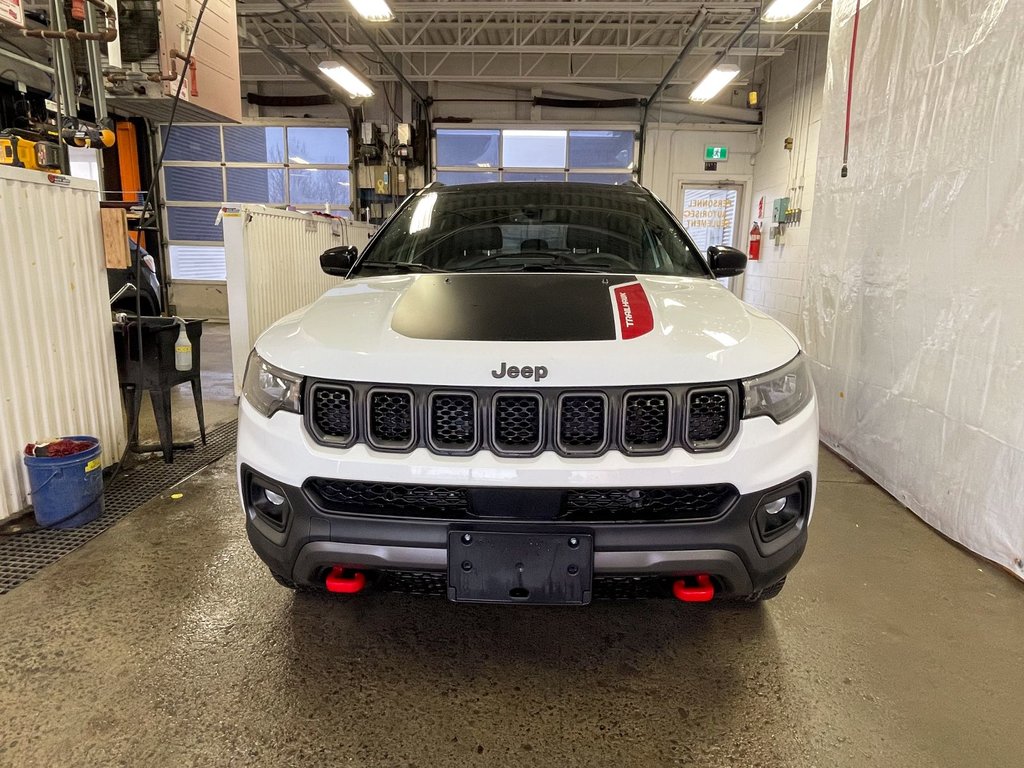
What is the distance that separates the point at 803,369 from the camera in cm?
171

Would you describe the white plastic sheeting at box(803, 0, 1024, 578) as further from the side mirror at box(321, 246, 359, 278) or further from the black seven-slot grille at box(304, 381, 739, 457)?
the side mirror at box(321, 246, 359, 278)

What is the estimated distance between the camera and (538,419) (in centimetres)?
148

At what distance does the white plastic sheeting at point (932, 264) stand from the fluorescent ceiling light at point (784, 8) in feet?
8.30

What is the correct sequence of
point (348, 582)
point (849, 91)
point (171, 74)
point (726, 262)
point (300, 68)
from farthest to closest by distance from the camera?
point (300, 68), point (849, 91), point (171, 74), point (726, 262), point (348, 582)

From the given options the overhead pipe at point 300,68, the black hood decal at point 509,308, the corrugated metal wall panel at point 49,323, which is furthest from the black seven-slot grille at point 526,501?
the overhead pipe at point 300,68

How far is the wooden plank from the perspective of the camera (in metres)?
3.06

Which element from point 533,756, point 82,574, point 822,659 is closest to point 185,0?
point 82,574

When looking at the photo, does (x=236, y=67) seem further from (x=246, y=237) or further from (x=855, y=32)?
(x=855, y=32)

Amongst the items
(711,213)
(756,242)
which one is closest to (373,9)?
(756,242)

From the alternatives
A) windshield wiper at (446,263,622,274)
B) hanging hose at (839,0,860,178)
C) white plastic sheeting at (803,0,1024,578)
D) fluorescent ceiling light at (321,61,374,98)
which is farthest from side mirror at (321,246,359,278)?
fluorescent ceiling light at (321,61,374,98)

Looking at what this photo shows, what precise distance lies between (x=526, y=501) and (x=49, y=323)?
100 inches

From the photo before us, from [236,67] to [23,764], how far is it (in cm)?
Result: 490

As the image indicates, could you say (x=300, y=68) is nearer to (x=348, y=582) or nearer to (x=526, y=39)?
(x=526, y=39)

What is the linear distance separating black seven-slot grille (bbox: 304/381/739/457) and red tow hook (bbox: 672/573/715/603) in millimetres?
340
